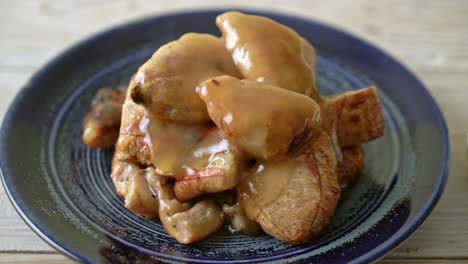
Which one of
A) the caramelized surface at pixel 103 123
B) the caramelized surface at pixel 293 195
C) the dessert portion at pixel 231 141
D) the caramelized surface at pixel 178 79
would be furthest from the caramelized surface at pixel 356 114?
the caramelized surface at pixel 103 123

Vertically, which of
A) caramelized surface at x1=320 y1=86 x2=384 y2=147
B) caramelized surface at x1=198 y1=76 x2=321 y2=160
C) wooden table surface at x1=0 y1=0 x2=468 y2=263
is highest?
caramelized surface at x1=198 y1=76 x2=321 y2=160

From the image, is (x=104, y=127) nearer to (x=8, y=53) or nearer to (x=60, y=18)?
(x=8, y=53)

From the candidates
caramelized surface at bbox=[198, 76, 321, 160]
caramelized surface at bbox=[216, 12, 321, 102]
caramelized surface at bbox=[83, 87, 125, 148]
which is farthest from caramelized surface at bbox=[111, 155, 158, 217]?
caramelized surface at bbox=[216, 12, 321, 102]

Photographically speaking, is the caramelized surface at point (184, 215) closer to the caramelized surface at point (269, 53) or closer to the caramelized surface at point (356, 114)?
the caramelized surface at point (269, 53)

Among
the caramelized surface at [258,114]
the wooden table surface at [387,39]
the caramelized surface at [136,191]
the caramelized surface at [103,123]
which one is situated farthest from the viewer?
the caramelized surface at [103,123]

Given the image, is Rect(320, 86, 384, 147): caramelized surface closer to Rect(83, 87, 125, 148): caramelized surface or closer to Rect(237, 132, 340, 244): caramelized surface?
Rect(237, 132, 340, 244): caramelized surface

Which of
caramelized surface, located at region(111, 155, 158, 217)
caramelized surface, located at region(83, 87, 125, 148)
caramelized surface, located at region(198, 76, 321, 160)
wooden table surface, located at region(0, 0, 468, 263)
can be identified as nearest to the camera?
caramelized surface, located at region(198, 76, 321, 160)

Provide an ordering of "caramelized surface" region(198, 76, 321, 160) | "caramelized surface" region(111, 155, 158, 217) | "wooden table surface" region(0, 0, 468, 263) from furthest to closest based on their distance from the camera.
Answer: "wooden table surface" region(0, 0, 468, 263), "caramelized surface" region(111, 155, 158, 217), "caramelized surface" region(198, 76, 321, 160)

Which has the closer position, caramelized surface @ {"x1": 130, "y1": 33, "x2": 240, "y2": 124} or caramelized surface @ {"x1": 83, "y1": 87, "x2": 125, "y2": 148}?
caramelized surface @ {"x1": 130, "y1": 33, "x2": 240, "y2": 124}
